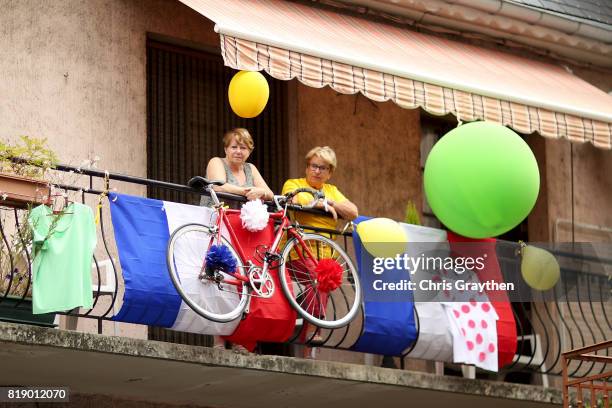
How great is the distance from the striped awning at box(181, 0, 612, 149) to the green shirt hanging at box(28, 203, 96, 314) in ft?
6.34

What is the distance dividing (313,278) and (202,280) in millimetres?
1118

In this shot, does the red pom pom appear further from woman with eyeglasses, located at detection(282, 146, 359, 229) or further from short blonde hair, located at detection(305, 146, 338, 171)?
short blonde hair, located at detection(305, 146, 338, 171)

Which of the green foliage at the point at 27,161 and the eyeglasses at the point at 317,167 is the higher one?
the eyeglasses at the point at 317,167

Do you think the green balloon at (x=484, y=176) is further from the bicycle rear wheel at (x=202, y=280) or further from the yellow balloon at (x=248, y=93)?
the bicycle rear wheel at (x=202, y=280)

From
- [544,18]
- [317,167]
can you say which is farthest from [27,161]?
[544,18]

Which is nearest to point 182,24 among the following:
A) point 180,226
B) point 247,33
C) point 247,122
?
point 247,122

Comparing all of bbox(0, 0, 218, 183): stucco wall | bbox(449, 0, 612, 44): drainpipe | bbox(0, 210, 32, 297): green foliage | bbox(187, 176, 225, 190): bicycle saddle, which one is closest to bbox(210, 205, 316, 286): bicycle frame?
bbox(187, 176, 225, 190): bicycle saddle

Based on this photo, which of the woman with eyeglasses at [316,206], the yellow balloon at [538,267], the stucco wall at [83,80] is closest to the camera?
the woman with eyeglasses at [316,206]

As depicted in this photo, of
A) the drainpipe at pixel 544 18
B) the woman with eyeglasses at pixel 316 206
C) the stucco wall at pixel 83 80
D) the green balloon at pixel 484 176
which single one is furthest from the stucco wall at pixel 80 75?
the drainpipe at pixel 544 18

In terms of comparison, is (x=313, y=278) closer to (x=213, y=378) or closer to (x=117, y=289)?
(x=213, y=378)

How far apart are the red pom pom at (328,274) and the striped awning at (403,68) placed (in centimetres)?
157

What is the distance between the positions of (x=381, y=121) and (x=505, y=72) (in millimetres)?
1516

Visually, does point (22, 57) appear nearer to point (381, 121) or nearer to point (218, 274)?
point (218, 274)

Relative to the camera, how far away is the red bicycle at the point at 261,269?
11.6 metres
